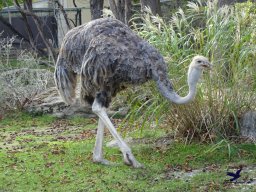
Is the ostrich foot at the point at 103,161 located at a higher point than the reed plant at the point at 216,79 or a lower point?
lower

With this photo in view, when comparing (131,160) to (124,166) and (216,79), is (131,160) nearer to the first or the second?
(124,166)

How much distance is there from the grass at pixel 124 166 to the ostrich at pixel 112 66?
0.34 metres

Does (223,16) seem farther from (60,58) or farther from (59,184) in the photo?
(59,184)

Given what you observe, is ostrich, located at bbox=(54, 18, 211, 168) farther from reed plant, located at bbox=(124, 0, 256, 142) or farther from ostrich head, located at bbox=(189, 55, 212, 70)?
reed plant, located at bbox=(124, 0, 256, 142)

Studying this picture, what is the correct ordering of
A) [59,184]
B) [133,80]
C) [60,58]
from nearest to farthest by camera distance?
[59,184]
[133,80]
[60,58]

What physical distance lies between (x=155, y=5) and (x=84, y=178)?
25.3 ft

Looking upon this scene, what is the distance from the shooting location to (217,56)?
7.69 meters

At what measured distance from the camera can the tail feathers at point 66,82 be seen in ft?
25.3

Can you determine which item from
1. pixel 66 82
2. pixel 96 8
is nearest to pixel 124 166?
pixel 66 82

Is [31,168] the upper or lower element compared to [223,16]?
lower

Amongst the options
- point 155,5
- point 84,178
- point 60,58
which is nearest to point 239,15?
point 60,58

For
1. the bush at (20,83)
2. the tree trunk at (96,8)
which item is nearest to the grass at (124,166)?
the bush at (20,83)

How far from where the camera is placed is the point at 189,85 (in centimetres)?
700

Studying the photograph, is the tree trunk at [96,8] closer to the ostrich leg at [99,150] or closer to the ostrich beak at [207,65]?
the ostrich leg at [99,150]
